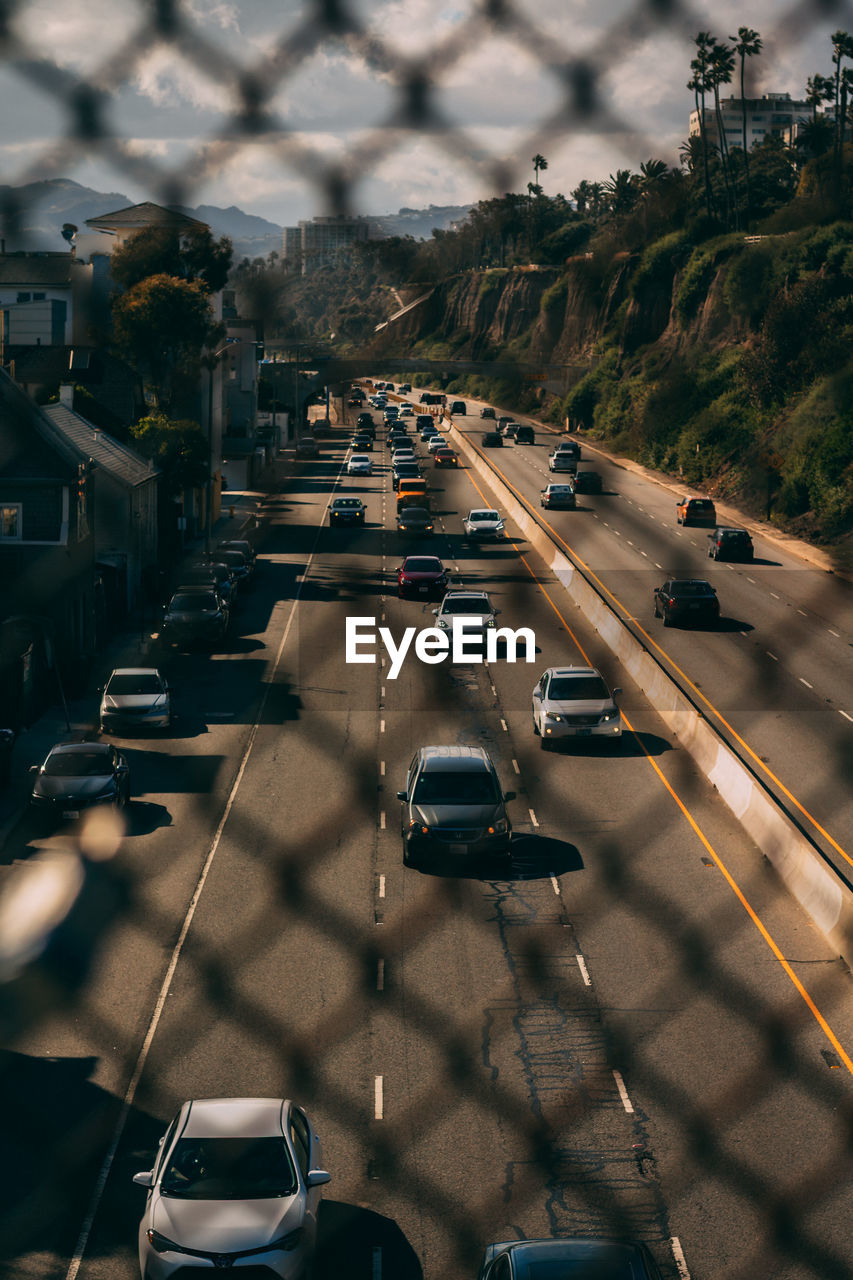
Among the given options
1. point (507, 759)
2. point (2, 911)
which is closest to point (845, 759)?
point (507, 759)

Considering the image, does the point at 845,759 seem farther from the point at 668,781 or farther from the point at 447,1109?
the point at 447,1109

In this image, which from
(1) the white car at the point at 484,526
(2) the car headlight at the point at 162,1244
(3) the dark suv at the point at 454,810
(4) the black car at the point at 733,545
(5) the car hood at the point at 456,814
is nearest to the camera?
(2) the car headlight at the point at 162,1244

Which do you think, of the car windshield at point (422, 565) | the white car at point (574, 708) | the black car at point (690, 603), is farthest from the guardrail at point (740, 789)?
the car windshield at point (422, 565)

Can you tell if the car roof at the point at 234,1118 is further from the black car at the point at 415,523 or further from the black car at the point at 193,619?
the black car at the point at 415,523

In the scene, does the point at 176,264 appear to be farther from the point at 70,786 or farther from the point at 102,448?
the point at 70,786

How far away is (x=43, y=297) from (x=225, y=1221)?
11.6 metres

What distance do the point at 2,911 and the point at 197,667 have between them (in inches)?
488

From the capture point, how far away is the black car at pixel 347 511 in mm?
40719

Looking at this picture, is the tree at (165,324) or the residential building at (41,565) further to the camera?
the tree at (165,324)

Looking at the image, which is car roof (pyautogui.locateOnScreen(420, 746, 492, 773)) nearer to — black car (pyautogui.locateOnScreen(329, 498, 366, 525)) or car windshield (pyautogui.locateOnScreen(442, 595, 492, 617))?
car windshield (pyautogui.locateOnScreen(442, 595, 492, 617))

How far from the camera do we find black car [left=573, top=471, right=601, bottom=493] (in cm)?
4384

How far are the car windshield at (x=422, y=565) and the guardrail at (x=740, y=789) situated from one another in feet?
9.83

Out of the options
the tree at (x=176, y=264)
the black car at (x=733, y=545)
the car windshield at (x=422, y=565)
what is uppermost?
the tree at (x=176, y=264)

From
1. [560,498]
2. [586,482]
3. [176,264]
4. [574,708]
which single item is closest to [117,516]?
[176,264]
